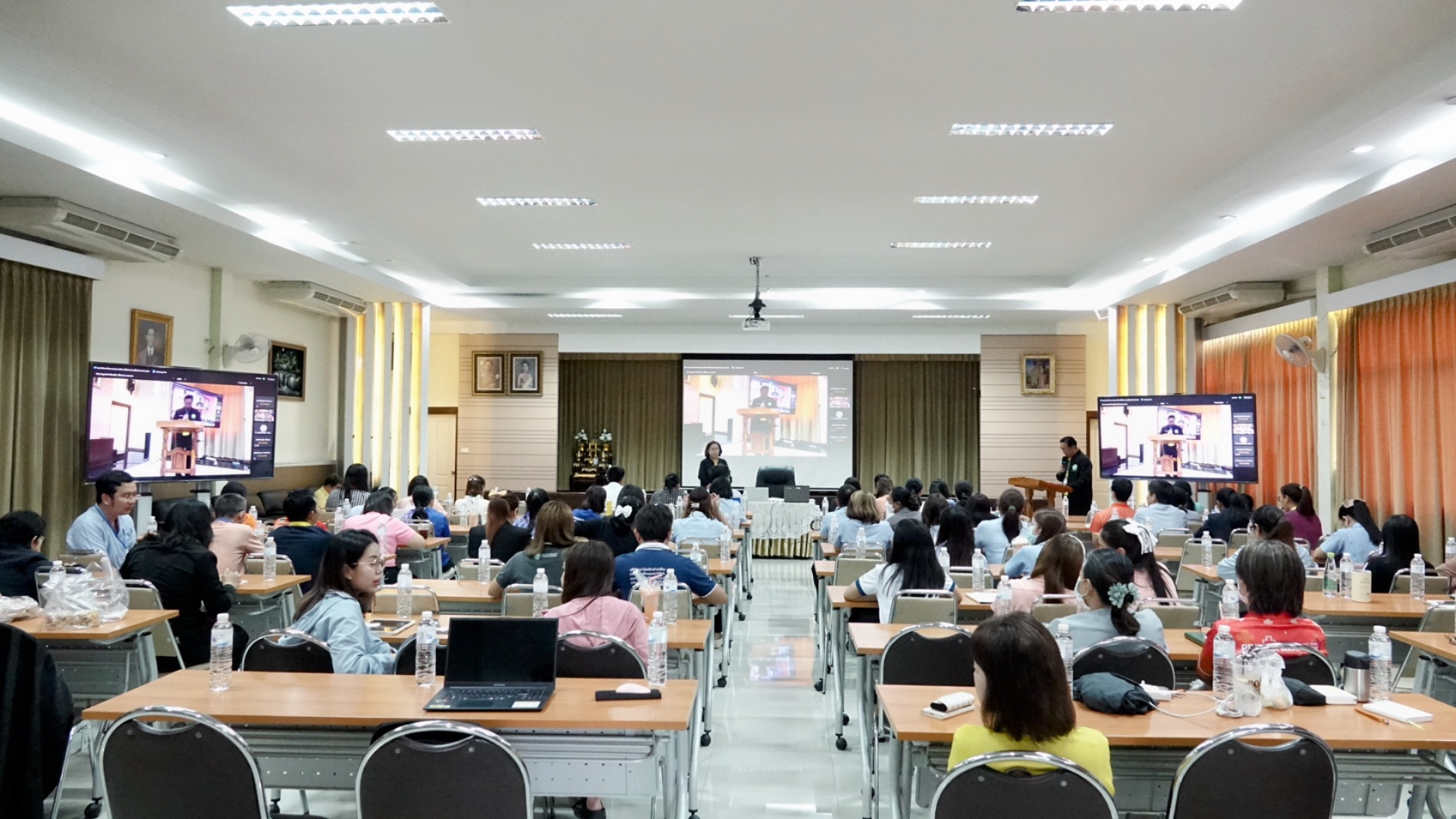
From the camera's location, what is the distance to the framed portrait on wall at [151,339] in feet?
30.9

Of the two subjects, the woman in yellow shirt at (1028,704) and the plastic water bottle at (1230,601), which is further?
the plastic water bottle at (1230,601)

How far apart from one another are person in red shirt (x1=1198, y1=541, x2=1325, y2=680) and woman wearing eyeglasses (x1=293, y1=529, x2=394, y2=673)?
10.1 ft

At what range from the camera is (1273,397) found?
11.7m

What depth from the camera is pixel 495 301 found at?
13555 mm

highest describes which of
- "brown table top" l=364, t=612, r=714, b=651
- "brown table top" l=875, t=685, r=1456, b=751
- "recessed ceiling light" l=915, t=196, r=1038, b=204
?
"recessed ceiling light" l=915, t=196, r=1038, b=204

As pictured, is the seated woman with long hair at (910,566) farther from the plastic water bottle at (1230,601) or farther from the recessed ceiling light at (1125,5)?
the recessed ceiling light at (1125,5)

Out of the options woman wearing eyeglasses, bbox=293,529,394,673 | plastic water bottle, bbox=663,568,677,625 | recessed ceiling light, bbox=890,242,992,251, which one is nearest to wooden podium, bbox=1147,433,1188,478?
recessed ceiling light, bbox=890,242,992,251

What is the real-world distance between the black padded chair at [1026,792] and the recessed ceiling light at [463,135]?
550 cm

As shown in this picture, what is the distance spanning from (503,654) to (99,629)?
2320 mm

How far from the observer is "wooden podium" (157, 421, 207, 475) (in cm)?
902

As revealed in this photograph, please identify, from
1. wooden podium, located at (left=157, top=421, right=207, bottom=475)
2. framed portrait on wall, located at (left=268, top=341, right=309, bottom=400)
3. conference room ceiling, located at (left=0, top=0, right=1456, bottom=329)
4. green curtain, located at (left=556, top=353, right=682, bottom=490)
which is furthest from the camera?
green curtain, located at (left=556, top=353, right=682, bottom=490)

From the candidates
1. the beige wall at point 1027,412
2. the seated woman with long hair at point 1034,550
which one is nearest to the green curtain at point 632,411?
the beige wall at point 1027,412

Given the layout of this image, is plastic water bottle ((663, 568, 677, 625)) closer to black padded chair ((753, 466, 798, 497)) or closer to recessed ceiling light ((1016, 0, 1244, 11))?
recessed ceiling light ((1016, 0, 1244, 11))

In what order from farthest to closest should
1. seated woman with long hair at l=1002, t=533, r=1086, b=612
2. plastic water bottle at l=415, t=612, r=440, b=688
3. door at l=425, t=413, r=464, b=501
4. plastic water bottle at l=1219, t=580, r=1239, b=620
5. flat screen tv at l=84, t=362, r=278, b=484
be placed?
door at l=425, t=413, r=464, b=501 < flat screen tv at l=84, t=362, r=278, b=484 < seated woman with long hair at l=1002, t=533, r=1086, b=612 < plastic water bottle at l=1219, t=580, r=1239, b=620 < plastic water bottle at l=415, t=612, r=440, b=688
